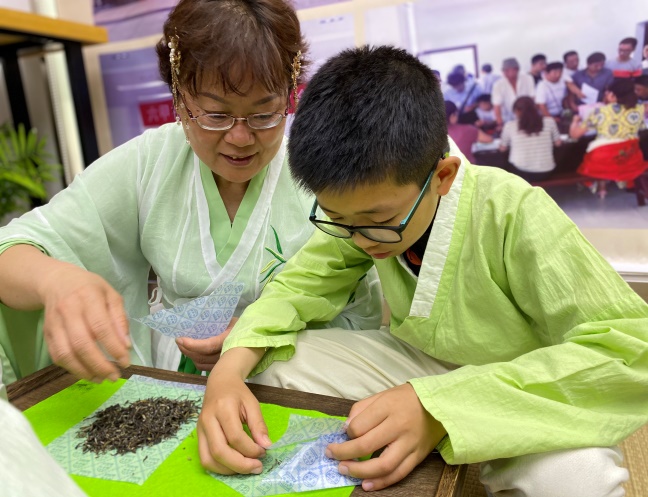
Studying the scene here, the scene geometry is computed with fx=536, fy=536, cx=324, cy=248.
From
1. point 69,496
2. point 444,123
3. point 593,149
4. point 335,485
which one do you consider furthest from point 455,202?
point 593,149

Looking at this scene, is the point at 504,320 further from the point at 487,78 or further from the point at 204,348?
the point at 487,78

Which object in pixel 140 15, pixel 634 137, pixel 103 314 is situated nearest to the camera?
pixel 103 314

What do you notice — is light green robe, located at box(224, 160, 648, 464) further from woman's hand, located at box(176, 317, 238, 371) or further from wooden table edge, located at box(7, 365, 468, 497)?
woman's hand, located at box(176, 317, 238, 371)

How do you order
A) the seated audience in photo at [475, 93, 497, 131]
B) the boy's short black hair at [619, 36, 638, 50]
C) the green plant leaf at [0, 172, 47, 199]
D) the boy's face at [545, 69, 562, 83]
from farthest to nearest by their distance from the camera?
the green plant leaf at [0, 172, 47, 199], the seated audience in photo at [475, 93, 497, 131], the boy's face at [545, 69, 562, 83], the boy's short black hair at [619, 36, 638, 50]

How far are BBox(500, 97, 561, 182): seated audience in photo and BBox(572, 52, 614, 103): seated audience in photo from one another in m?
0.19

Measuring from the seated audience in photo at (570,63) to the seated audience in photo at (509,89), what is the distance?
0.13 m

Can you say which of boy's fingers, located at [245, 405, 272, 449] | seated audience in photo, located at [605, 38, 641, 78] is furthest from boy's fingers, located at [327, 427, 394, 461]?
seated audience in photo, located at [605, 38, 641, 78]

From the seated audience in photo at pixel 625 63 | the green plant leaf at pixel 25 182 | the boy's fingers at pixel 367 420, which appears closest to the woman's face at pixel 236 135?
the boy's fingers at pixel 367 420

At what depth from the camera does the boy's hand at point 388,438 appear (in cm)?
72

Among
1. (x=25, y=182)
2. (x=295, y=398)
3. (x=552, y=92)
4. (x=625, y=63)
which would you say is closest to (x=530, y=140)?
(x=552, y=92)

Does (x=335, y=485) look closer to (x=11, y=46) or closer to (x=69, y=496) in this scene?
(x=69, y=496)

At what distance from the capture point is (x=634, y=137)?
6.98ft

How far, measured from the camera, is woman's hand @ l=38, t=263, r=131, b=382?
2.74 ft

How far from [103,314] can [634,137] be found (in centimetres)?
210
